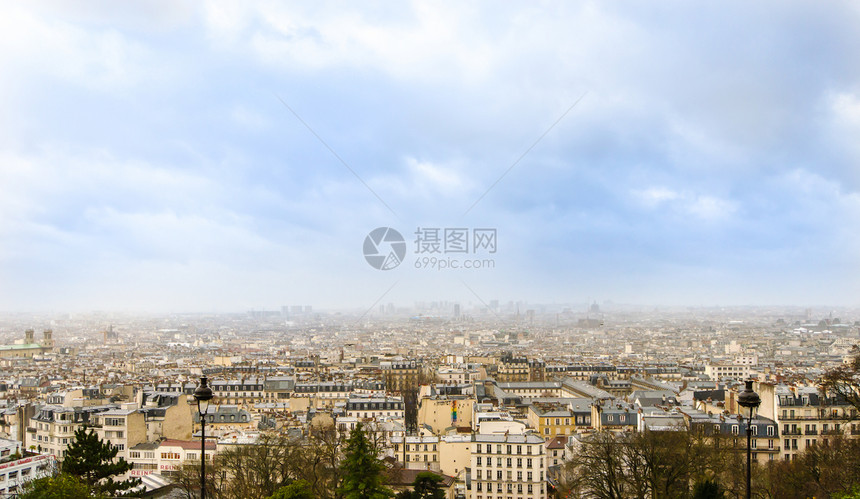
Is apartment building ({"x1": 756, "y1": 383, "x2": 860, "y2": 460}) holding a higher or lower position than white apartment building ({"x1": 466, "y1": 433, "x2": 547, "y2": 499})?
higher

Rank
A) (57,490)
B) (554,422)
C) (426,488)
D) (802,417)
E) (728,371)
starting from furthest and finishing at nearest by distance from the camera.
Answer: (728,371) < (554,422) < (802,417) < (426,488) < (57,490)

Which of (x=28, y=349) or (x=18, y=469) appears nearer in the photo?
(x=18, y=469)

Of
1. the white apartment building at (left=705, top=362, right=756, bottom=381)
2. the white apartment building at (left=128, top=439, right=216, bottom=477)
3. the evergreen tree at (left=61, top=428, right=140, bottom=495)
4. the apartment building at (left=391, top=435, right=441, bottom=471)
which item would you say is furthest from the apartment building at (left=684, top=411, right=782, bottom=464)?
the white apartment building at (left=705, top=362, right=756, bottom=381)

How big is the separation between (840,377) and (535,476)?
43.1 ft

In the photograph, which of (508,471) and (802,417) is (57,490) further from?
(802,417)

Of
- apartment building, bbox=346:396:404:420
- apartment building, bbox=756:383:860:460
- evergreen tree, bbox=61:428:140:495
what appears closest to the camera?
evergreen tree, bbox=61:428:140:495

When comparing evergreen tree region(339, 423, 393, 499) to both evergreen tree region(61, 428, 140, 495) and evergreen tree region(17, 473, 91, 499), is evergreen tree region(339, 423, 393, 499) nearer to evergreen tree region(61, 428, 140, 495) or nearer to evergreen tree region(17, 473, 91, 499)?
evergreen tree region(61, 428, 140, 495)

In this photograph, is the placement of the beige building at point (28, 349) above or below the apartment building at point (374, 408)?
below

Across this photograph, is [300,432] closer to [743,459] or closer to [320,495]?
[320,495]

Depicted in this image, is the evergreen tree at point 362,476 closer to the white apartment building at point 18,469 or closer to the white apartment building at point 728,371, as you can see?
the white apartment building at point 18,469

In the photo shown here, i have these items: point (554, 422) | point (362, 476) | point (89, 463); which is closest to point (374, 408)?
point (554, 422)

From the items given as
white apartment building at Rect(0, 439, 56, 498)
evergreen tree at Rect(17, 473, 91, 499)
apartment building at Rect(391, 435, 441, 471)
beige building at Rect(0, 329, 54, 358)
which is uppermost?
evergreen tree at Rect(17, 473, 91, 499)

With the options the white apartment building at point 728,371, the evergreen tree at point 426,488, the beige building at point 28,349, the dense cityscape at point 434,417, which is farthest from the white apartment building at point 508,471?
the beige building at point 28,349

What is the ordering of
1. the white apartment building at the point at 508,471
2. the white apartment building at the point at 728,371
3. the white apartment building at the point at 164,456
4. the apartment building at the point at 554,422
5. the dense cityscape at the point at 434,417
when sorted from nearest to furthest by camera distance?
the white apartment building at the point at 508,471
the dense cityscape at the point at 434,417
the white apartment building at the point at 164,456
the apartment building at the point at 554,422
the white apartment building at the point at 728,371
